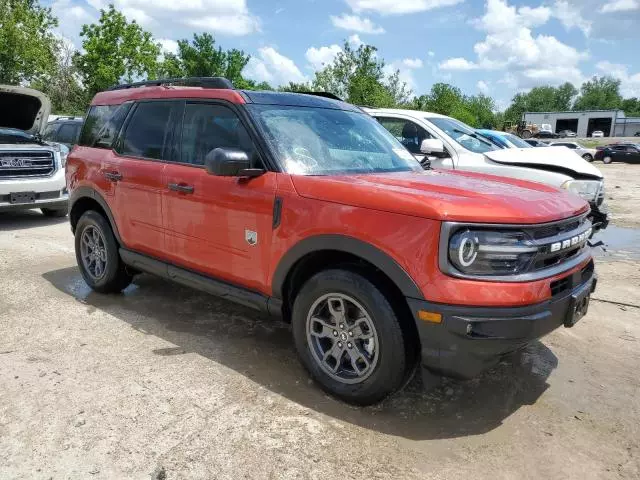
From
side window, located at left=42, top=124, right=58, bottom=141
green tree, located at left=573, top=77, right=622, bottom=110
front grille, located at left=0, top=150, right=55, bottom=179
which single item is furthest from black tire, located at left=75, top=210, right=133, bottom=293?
green tree, located at left=573, top=77, right=622, bottom=110

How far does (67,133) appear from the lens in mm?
13430

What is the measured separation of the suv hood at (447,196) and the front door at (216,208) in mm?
401

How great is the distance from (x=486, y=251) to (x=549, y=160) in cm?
466

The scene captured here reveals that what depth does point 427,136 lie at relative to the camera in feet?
24.6

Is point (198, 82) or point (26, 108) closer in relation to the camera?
point (198, 82)

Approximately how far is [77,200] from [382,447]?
398 centimetres

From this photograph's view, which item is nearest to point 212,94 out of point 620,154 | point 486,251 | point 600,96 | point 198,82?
point 198,82

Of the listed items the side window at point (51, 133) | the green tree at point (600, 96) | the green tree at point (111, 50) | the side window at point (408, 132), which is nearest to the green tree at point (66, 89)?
the green tree at point (111, 50)

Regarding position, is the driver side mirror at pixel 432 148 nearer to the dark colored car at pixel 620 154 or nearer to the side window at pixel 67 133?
the side window at pixel 67 133

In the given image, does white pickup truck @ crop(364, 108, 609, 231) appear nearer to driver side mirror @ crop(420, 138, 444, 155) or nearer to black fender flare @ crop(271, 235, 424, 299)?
driver side mirror @ crop(420, 138, 444, 155)

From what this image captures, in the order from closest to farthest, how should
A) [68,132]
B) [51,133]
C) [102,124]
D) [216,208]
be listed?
1. [216,208]
2. [102,124]
3. [68,132]
4. [51,133]

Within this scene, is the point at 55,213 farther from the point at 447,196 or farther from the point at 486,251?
the point at 486,251

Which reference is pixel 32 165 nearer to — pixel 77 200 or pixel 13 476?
pixel 77 200

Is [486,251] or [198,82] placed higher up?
[198,82]
